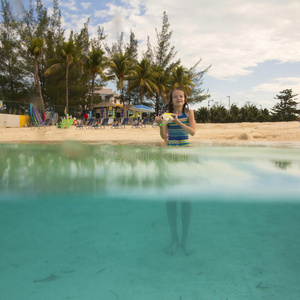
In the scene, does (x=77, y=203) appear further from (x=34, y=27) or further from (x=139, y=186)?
(x=34, y=27)

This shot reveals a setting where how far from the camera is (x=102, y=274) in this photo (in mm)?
1829

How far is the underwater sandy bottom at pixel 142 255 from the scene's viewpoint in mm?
1686

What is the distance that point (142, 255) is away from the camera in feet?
6.75

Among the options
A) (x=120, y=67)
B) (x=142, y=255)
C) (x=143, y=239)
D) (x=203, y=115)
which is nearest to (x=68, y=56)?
(x=120, y=67)

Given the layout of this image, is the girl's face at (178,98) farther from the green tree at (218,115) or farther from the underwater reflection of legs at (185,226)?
the green tree at (218,115)

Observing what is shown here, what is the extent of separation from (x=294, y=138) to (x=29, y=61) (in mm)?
30795

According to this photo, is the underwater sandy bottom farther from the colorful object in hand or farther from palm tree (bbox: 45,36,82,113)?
palm tree (bbox: 45,36,82,113)

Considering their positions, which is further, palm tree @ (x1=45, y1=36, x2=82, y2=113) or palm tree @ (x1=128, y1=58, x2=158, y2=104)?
palm tree @ (x1=128, y1=58, x2=158, y2=104)

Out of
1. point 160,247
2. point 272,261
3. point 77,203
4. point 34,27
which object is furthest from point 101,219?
point 34,27

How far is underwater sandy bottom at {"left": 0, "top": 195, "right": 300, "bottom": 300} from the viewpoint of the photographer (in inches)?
66.4

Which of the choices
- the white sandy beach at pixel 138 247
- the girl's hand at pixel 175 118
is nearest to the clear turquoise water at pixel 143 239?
the white sandy beach at pixel 138 247

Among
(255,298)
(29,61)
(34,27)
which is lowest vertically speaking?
(255,298)

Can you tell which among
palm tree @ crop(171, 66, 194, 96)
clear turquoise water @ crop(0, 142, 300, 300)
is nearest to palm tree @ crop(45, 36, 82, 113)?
palm tree @ crop(171, 66, 194, 96)

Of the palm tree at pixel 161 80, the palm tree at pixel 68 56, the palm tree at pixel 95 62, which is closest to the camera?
the palm tree at pixel 68 56
